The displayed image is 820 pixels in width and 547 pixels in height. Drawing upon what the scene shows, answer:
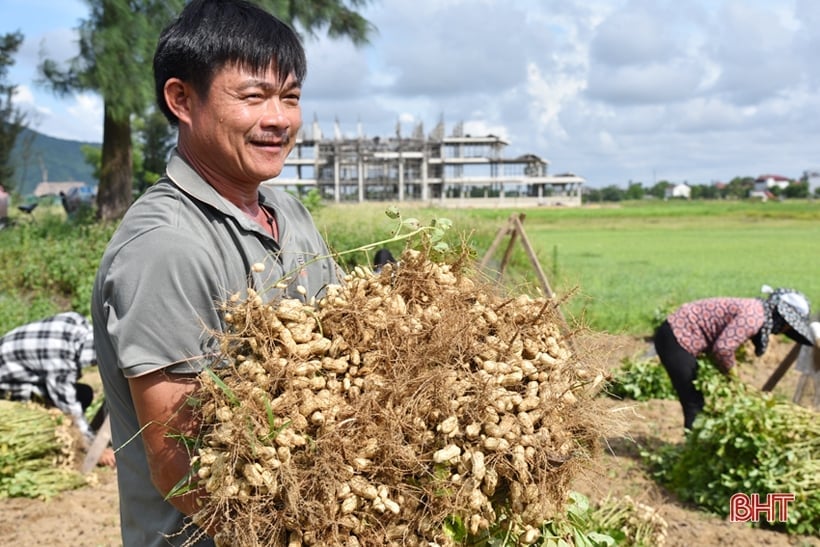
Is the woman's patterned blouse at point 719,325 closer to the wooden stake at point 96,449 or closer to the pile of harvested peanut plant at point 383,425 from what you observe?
the pile of harvested peanut plant at point 383,425

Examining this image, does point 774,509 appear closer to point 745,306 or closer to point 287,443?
point 745,306

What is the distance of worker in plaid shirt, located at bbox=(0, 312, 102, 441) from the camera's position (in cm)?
538

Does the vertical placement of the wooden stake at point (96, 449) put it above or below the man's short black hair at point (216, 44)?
below

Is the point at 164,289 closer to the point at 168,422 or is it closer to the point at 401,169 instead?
the point at 168,422

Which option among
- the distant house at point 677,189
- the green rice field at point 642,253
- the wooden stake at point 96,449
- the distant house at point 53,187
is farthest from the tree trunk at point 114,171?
the distant house at point 677,189

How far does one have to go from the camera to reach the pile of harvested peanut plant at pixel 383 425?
1.35 m

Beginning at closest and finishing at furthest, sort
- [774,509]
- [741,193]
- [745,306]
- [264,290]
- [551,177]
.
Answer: [264,290] → [774,509] → [745,306] → [551,177] → [741,193]

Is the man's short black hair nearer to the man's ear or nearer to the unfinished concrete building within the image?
the man's ear

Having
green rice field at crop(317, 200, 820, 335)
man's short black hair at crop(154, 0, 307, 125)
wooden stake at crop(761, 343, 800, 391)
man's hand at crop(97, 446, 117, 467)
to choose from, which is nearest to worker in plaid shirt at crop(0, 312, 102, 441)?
man's hand at crop(97, 446, 117, 467)

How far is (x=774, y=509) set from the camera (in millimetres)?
4738

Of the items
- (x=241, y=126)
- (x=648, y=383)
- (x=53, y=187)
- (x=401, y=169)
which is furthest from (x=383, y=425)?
(x=53, y=187)

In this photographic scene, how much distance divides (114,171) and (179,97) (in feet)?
42.4

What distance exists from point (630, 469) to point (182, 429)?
516 centimetres

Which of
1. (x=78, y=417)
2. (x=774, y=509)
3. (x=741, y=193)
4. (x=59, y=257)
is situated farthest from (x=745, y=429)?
(x=741, y=193)
